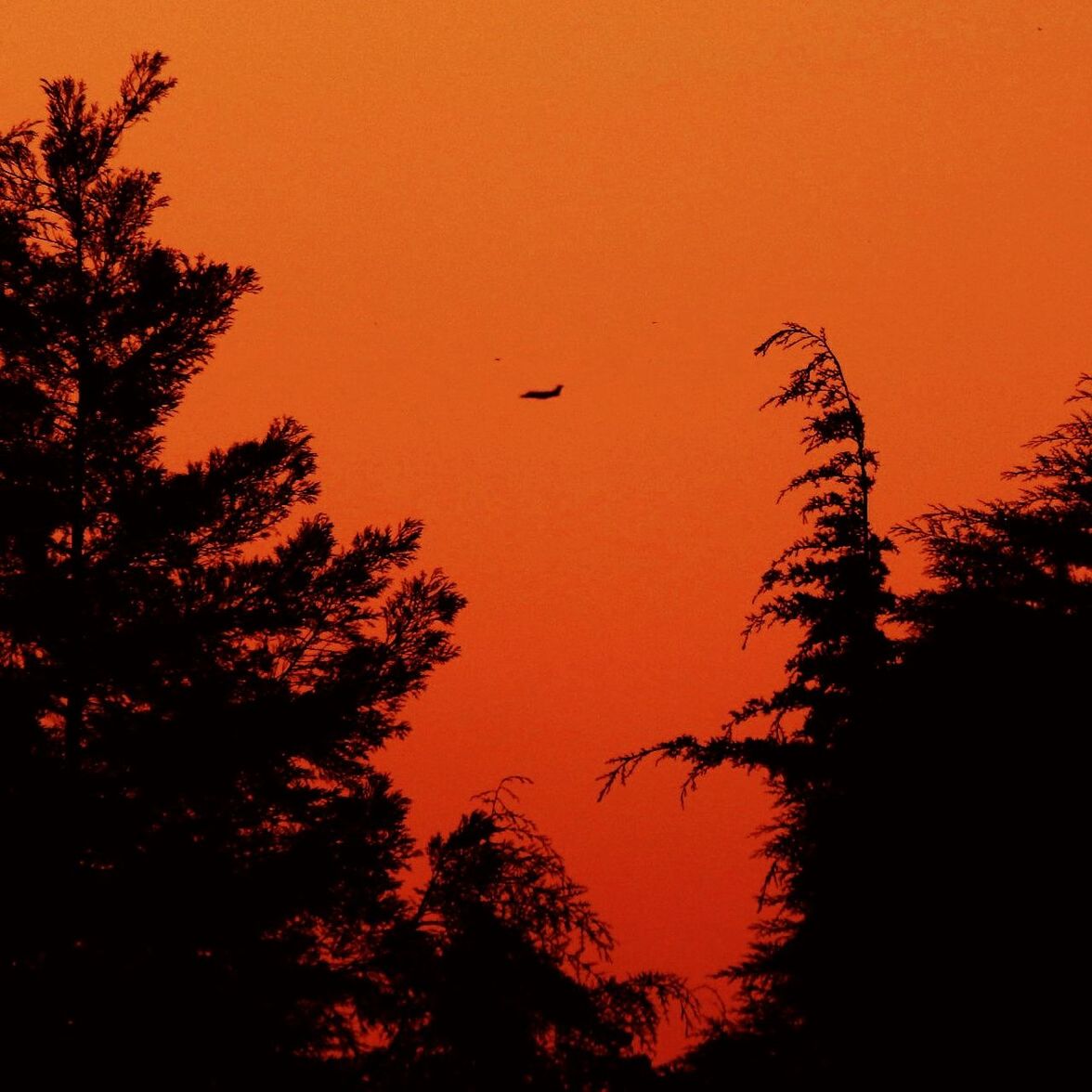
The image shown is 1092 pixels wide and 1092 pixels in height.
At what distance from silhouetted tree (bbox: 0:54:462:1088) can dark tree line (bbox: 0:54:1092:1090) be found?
0.03 m

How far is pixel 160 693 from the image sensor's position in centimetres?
1628

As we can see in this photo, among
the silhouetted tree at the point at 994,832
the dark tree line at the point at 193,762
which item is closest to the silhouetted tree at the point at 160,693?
A: the dark tree line at the point at 193,762

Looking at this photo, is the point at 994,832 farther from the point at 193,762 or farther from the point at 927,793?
the point at 193,762

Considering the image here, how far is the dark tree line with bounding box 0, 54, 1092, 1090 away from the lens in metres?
13.7

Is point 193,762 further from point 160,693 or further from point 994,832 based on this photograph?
point 994,832

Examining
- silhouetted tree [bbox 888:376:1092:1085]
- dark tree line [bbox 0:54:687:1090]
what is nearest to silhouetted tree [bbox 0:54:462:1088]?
dark tree line [bbox 0:54:687:1090]

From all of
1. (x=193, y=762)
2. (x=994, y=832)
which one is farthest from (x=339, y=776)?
(x=994, y=832)

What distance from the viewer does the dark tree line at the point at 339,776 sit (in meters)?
13.7

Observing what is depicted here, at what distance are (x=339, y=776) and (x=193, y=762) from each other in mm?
2027

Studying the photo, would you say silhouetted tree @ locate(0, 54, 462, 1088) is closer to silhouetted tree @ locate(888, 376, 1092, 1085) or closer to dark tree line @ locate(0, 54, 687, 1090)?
dark tree line @ locate(0, 54, 687, 1090)

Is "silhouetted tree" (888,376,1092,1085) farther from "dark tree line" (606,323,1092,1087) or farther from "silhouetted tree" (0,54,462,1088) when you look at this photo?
"silhouetted tree" (0,54,462,1088)

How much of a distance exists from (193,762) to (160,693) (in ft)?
3.08

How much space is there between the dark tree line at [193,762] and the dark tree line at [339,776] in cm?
3

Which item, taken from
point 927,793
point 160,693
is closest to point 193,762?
point 160,693
